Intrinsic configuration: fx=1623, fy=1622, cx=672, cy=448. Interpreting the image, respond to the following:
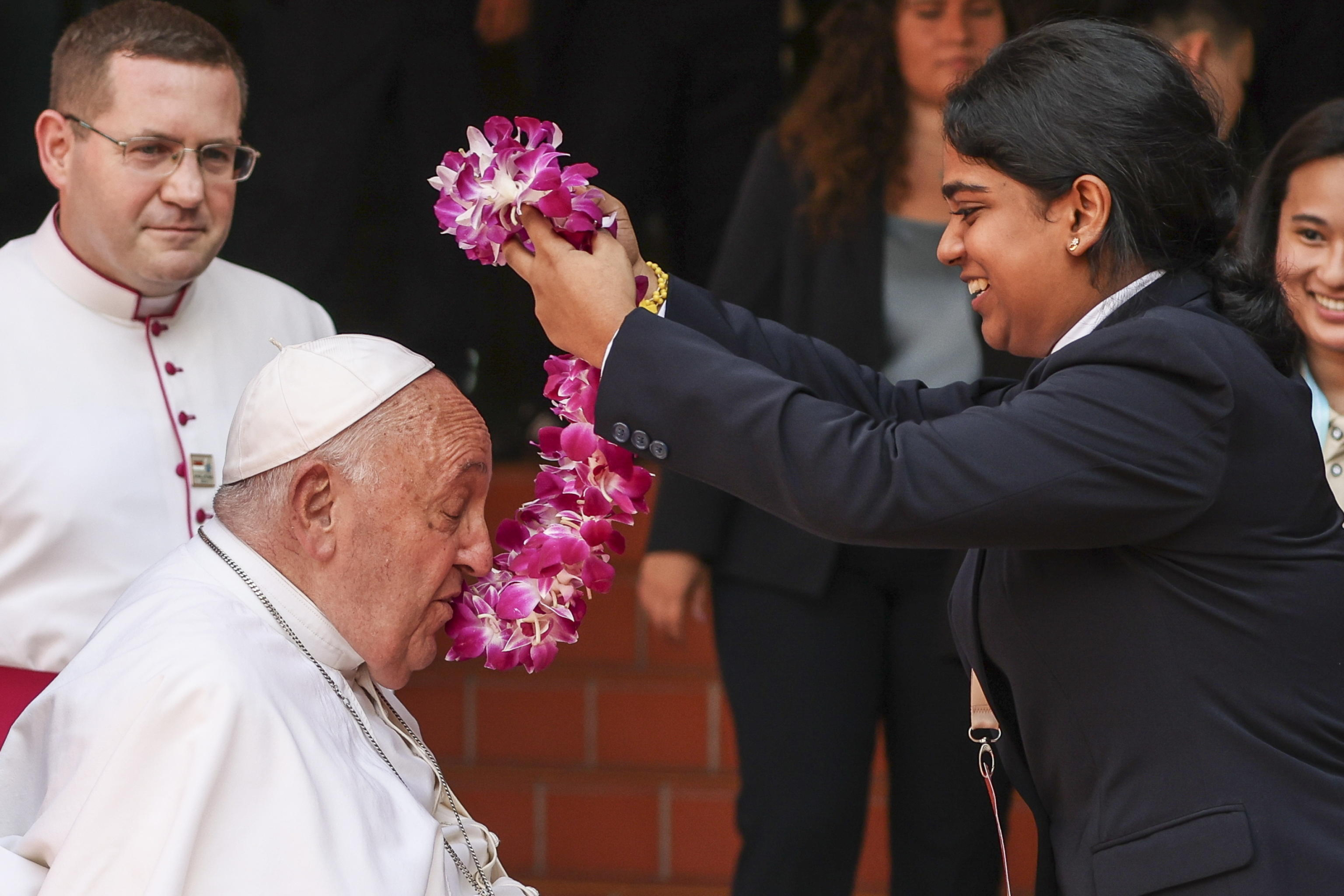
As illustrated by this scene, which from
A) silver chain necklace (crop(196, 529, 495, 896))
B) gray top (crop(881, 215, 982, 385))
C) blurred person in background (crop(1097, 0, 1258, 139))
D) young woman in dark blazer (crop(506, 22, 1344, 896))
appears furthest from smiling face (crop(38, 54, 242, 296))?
blurred person in background (crop(1097, 0, 1258, 139))

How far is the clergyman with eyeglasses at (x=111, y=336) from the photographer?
119 inches

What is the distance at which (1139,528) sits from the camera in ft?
6.74

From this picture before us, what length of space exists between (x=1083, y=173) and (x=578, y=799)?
3.21 meters

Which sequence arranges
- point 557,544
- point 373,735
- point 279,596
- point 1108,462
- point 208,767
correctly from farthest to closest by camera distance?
1. point 557,544
2. point 373,735
3. point 279,596
4. point 208,767
5. point 1108,462

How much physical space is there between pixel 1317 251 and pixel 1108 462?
5.81 feet

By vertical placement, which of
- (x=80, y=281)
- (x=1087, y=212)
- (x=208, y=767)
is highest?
(x=80, y=281)

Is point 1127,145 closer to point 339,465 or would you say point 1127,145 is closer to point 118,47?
point 339,465

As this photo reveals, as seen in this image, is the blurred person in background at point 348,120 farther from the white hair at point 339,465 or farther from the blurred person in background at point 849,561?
the white hair at point 339,465

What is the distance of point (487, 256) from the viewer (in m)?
2.31

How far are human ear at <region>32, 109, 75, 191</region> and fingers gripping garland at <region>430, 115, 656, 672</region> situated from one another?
121cm

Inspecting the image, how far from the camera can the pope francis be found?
2.10 m

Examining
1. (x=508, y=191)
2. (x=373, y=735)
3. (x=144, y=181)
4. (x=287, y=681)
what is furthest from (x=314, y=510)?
(x=144, y=181)

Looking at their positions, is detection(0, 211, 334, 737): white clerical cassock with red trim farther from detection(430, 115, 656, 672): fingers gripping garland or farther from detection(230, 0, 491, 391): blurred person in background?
detection(230, 0, 491, 391): blurred person in background

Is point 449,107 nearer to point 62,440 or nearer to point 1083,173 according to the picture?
point 62,440
